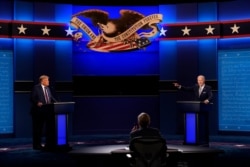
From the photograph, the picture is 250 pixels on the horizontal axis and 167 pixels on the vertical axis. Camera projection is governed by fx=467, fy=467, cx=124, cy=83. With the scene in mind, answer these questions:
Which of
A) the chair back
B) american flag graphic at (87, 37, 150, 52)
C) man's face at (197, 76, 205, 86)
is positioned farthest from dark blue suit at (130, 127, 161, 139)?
american flag graphic at (87, 37, 150, 52)

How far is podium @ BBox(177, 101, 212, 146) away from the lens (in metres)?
9.70

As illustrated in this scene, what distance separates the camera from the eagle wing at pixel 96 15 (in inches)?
518

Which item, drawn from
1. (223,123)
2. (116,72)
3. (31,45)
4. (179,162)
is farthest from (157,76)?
(179,162)

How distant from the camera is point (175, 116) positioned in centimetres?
1305

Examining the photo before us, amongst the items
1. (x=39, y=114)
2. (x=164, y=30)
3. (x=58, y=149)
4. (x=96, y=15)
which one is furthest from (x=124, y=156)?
(x=96, y=15)

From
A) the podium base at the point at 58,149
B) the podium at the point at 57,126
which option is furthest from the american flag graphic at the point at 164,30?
the podium base at the point at 58,149

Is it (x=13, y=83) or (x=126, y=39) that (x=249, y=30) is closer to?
(x=126, y=39)

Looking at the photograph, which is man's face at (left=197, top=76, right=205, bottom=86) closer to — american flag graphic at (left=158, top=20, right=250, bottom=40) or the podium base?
american flag graphic at (left=158, top=20, right=250, bottom=40)

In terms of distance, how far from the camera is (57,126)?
9.38 meters

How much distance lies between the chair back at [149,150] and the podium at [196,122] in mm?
4812

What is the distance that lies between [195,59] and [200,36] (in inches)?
25.2

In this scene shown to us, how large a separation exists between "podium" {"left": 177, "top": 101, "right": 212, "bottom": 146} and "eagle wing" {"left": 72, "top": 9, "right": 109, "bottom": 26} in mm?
4385

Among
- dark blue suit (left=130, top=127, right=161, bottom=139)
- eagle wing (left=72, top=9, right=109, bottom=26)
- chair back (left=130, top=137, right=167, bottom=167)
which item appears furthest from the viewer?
eagle wing (left=72, top=9, right=109, bottom=26)

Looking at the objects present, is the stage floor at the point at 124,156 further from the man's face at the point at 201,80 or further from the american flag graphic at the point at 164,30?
the american flag graphic at the point at 164,30
